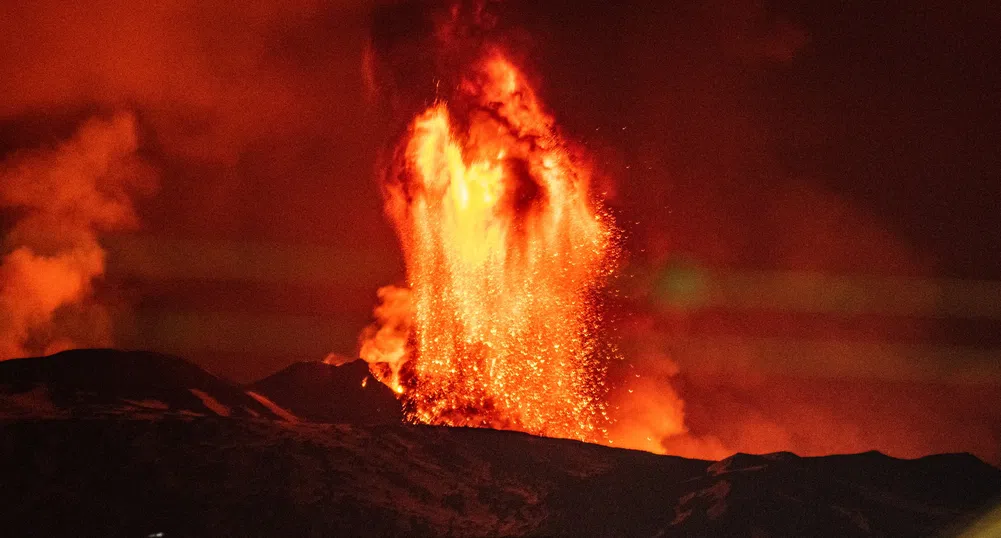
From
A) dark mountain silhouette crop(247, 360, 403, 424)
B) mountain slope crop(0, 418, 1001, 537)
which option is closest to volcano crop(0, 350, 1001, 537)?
mountain slope crop(0, 418, 1001, 537)

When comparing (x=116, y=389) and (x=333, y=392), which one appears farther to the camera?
(x=333, y=392)

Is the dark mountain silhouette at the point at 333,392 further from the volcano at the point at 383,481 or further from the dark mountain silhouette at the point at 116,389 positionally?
the volcano at the point at 383,481

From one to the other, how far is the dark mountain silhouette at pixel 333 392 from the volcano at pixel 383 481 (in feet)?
75.5

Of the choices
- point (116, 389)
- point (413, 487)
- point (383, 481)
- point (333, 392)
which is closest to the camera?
point (383, 481)

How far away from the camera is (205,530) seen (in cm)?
7694

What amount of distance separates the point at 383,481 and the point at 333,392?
53382 mm

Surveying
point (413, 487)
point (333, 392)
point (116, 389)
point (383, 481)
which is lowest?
point (413, 487)

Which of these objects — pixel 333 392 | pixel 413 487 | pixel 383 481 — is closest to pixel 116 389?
pixel 333 392

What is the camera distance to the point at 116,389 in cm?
10988

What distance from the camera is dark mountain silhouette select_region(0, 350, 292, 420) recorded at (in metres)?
99.9

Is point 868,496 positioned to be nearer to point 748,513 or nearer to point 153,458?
point 748,513

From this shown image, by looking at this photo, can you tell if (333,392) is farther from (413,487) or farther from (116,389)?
(413,487)

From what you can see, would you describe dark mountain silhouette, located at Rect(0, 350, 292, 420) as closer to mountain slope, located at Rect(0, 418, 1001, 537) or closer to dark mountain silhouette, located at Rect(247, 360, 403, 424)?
mountain slope, located at Rect(0, 418, 1001, 537)

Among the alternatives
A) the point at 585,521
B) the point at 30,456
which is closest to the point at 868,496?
the point at 585,521
